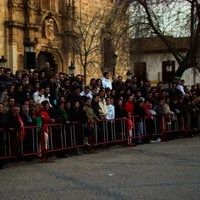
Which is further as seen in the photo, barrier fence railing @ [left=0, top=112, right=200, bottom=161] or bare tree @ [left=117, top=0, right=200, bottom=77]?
bare tree @ [left=117, top=0, right=200, bottom=77]

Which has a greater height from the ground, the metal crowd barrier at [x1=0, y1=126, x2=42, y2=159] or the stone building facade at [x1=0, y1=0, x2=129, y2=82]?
the stone building facade at [x1=0, y1=0, x2=129, y2=82]

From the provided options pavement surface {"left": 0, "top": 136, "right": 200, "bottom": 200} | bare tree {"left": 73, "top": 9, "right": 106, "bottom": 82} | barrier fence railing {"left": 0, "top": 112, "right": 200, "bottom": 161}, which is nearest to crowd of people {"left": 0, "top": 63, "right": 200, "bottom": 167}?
barrier fence railing {"left": 0, "top": 112, "right": 200, "bottom": 161}

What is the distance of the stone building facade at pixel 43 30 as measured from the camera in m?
27.6

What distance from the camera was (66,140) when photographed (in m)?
13.9

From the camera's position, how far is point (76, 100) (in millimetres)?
15273

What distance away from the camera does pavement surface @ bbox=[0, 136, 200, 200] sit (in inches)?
333

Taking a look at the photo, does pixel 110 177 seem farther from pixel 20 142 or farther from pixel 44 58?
pixel 44 58

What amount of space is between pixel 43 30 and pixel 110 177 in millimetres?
21814

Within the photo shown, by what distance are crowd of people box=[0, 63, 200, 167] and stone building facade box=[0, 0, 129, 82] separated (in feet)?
28.0

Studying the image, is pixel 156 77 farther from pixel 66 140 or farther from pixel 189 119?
pixel 66 140

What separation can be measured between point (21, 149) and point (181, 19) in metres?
12.6

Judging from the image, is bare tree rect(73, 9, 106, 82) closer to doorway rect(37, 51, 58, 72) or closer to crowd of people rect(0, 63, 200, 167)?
doorway rect(37, 51, 58, 72)

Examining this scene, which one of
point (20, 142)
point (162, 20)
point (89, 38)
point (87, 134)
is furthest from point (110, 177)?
point (89, 38)

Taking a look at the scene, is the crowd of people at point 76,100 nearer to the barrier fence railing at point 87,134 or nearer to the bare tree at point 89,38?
the barrier fence railing at point 87,134
